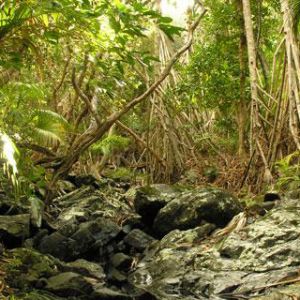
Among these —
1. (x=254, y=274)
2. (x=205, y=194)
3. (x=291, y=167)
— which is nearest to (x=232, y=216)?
(x=205, y=194)

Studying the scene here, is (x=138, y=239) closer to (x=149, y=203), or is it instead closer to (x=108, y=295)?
(x=149, y=203)

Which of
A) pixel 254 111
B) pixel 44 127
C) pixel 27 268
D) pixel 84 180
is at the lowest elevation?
pixel 27 268

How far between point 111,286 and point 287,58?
159 inches

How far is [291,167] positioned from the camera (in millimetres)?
6789

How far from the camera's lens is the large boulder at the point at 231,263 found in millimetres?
4719

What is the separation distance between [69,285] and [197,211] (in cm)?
238

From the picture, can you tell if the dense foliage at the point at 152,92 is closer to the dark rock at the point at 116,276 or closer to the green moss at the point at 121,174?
the green moss at the point at 121,174

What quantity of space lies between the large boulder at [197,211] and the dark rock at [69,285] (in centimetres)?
198

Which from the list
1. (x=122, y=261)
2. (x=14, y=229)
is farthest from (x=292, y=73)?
(x=14, y=229)

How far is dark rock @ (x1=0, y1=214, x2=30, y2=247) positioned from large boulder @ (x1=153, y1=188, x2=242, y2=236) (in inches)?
73.6

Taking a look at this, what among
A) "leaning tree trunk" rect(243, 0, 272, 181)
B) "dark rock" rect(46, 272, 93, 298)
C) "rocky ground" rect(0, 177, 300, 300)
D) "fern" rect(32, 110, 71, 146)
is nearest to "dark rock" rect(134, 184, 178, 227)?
"rocky ground" rect(0, 177, 300, 300)

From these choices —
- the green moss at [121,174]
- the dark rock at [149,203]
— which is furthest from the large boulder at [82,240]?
the green moss at [121,174]

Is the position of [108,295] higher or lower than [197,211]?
lower

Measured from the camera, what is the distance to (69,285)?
4.75m
